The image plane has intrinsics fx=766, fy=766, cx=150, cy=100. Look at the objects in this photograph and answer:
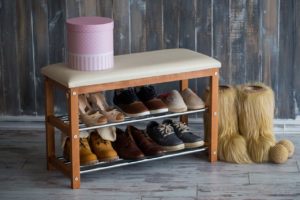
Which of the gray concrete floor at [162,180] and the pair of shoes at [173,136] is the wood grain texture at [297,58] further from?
the pair of shoes at [173,136]

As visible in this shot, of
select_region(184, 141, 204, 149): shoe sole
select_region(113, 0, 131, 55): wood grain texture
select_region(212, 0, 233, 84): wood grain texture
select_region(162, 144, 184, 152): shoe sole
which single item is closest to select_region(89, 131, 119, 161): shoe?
select_region(162, 144, 184, 152): shoe sole

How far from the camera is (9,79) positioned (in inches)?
152

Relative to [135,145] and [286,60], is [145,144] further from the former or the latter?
[286,60]

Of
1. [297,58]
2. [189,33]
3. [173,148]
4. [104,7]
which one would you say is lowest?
[173,148]

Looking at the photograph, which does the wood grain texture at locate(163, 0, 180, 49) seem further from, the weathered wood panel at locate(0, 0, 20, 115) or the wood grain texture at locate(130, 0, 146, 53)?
the weathered wood panel at locate(0, 0, 20, 115)

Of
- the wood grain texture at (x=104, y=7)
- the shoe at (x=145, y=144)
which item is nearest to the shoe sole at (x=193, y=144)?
the shoe at (x=145, y=144)

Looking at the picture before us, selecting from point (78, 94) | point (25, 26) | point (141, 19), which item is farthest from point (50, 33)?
point (78, 94)

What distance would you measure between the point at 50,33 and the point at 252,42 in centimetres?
100

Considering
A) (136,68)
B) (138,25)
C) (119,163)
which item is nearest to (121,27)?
(138,25)

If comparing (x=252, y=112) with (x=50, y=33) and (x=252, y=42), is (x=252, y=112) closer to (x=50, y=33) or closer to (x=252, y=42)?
(x=252, y=42)

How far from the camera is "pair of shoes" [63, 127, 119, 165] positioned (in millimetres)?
3248

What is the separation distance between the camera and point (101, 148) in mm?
3299

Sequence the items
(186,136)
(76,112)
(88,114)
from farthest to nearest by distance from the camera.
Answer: (186,136) < (88,114) < (76,112)

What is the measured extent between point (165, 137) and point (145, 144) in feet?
0.31
